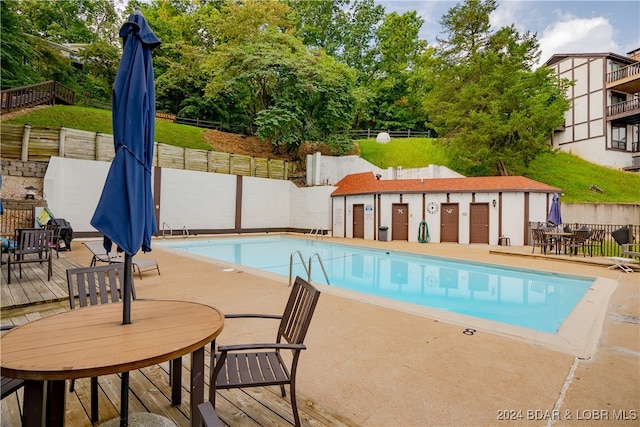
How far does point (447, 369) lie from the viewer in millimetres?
2893

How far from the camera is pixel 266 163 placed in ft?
67.8

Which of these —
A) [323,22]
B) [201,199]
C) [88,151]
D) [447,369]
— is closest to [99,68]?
[88,151]

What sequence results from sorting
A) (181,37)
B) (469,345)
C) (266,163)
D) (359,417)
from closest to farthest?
(359,417)
(469,345)
(266,163)
(181,37)

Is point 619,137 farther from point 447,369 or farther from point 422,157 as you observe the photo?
point 447,369

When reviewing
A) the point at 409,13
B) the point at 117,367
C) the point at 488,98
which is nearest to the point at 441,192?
the point at 488,98

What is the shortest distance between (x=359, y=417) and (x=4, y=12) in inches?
940

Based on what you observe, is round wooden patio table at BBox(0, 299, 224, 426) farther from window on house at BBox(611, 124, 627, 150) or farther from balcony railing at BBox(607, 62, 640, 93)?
window on house at BBox(611, 124, 627, 150)

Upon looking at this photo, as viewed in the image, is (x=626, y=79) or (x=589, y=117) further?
(x=589, y=117)

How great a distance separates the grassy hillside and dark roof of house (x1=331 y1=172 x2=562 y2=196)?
4292 mm

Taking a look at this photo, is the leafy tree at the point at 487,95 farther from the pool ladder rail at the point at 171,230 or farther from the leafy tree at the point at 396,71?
the pool ladder rail at the point at 171,230

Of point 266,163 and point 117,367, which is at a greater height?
point 266,163

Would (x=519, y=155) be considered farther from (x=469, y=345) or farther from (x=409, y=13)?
(x=409, y=13)

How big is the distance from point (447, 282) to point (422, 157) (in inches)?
604

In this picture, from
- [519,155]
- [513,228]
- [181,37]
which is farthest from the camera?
→ [181,37]
